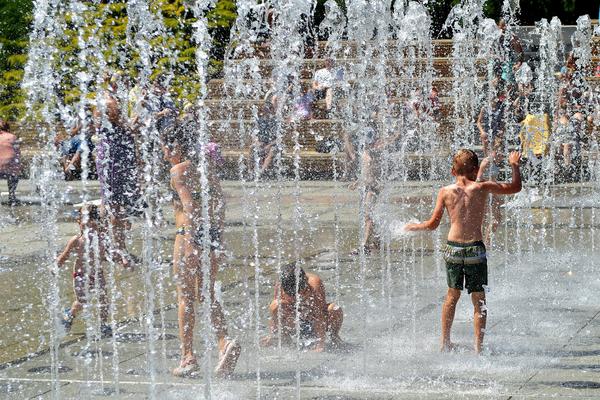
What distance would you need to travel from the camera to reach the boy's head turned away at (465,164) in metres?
7.25

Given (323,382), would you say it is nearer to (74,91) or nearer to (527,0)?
(74,91)

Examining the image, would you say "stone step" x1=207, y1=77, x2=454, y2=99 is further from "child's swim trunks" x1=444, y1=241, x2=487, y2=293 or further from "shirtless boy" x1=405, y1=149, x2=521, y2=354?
"child's swim trunks" x1=444, y1=241, x2=487, y2=293

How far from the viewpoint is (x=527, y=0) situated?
28.7 m

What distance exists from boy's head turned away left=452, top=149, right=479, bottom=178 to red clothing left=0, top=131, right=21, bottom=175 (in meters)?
10.0

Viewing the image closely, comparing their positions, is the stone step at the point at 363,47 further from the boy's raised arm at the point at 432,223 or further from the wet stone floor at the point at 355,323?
the boy's raised arm at the point at 432,223

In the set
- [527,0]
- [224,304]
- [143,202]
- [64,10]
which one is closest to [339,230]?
[143,202]

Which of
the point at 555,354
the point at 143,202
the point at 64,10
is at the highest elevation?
the point at 64,10

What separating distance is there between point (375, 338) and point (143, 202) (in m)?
3.85

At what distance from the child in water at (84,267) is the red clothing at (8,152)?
26.8 feet

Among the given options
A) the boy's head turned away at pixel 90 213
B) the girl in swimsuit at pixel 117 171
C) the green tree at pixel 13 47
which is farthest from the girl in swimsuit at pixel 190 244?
the green tree at pixel 13 47

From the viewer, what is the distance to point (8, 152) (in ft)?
52.5

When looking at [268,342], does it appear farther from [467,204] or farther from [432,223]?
[467,204]

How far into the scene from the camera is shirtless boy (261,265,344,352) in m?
7.22

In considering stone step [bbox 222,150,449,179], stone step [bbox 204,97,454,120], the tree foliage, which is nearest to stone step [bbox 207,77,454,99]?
stone step [bbox 204,97,454,120]
